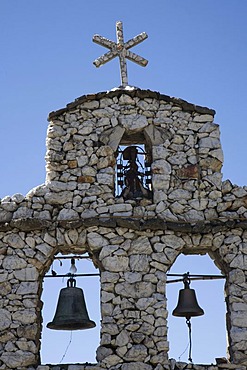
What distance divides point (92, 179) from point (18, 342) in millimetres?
2777

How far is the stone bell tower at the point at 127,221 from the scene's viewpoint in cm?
1280

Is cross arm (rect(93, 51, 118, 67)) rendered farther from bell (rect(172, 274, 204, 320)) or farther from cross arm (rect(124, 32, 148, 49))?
bell (rect(172, 274, 204, 320))

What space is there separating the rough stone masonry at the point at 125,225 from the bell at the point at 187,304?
556 millimetres

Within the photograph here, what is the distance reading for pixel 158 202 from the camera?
44.7 feet

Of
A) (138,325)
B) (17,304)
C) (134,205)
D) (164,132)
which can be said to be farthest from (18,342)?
(164,132)

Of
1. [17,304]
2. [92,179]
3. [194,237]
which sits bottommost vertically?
[17,304]

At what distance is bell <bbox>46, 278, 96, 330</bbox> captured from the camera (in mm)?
13055

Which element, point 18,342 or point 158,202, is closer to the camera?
point 18,342

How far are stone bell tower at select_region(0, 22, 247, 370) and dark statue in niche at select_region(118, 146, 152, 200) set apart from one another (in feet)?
0.06

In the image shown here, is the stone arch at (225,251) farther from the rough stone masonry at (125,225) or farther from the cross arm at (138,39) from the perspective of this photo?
the cross arm at (138,39)

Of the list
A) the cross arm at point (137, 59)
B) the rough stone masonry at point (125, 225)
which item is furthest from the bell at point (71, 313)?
the cross arm at point (137, 59)

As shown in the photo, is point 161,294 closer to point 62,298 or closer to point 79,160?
point 62,298

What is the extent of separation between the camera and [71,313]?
13.1m

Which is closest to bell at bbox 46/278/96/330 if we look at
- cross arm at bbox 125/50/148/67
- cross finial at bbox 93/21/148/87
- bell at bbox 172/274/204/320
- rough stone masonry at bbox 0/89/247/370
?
rough stone masonry at bbox 0/89/247/370
